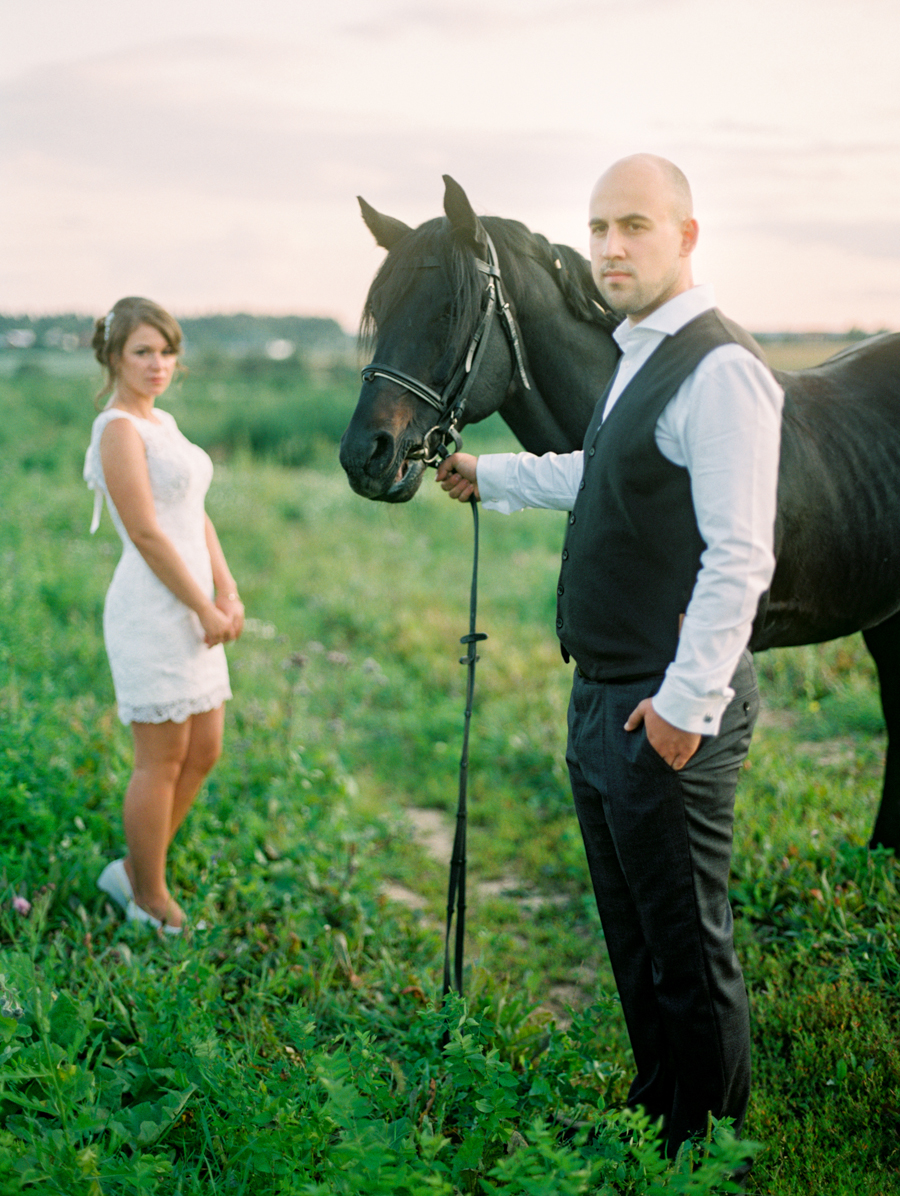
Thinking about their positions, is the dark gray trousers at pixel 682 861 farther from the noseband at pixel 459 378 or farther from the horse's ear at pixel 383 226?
the horse's ear at pixel 383 226

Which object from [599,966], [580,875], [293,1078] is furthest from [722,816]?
[580,875]

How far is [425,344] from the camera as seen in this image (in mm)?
2521

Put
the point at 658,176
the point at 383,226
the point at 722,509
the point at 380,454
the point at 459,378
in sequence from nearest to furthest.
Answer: the point at 722,509, the point at 658,176, the point at 380,454, the point at 459,378, the point at 383,226

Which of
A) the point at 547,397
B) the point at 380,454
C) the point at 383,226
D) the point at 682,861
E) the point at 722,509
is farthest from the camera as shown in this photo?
the point at 547,397

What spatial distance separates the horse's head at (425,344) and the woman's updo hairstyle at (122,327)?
3.64 feet

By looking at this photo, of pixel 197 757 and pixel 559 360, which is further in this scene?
pixel 197 757

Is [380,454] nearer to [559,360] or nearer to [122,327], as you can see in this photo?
[559,360]

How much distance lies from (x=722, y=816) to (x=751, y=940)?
1492 millimetres

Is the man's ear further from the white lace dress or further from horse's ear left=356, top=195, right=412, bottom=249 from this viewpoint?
the white lace dress

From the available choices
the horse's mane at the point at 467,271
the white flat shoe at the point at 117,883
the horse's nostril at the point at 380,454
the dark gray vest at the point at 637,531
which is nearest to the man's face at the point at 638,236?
the dark gray vest at the point at 637,531

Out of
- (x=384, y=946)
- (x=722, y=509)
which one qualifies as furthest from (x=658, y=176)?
(x=384, y=946)

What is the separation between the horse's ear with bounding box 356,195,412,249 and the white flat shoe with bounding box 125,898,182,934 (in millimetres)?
2484

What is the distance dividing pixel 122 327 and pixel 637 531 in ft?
7.52


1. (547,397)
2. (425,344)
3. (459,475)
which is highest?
(425,344)
